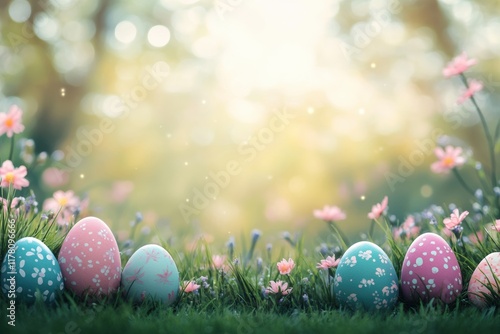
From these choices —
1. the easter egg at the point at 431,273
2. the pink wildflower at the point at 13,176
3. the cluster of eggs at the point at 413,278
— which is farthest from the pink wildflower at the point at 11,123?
the easter egg at the point at 431,273

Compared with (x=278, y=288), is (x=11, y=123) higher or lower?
higher

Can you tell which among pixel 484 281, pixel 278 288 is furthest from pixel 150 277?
pixel 484 281

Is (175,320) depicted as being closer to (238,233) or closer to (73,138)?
(238,233)

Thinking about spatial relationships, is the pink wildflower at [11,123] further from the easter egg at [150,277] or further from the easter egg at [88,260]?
the easter egg at [150,277]

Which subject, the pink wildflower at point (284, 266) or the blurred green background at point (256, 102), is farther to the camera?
the blurred green background at point (256, 102)

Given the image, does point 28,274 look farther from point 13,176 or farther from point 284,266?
point 284,266

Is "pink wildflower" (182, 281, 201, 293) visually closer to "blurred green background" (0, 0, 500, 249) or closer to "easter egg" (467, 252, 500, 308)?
"easter egg" (467, 252, 500, 308)
